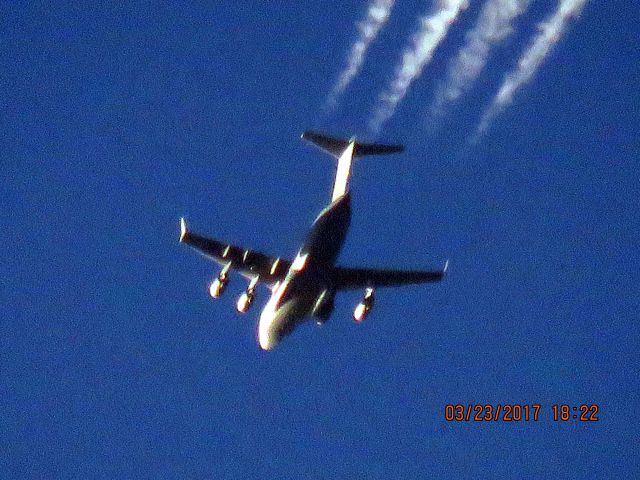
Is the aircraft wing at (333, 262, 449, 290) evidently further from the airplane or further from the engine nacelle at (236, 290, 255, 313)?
the engine nacelle at (236, 290, 255, 313)

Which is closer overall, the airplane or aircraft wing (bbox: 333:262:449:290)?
the airplane

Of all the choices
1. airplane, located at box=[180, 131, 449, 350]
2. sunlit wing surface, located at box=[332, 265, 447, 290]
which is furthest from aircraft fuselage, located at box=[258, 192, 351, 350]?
sunlit wing surface, located at box=[332, 265, 447, 290]

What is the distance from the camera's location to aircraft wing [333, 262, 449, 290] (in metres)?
88.0

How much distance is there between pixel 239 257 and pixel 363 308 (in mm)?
8765

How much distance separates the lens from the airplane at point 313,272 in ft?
263

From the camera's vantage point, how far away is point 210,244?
87938 mm

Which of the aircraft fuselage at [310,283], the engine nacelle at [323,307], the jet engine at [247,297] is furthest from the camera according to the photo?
the jet engine at [247,297]

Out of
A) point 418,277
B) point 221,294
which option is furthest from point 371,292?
point 221,294

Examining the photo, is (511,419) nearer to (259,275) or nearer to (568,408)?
(568,408)

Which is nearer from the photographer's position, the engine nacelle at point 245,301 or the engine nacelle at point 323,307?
the engine nacelle at point 323,307

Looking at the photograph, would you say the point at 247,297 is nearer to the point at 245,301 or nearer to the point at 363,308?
the point at 245,301

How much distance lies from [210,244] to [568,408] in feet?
84.4

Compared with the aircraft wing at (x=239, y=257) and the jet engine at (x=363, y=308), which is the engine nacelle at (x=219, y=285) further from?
the jet engine at (x=363, y=308)

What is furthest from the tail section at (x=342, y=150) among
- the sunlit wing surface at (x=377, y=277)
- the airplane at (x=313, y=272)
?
the sunlit wing surface at (x=377, y=277)
